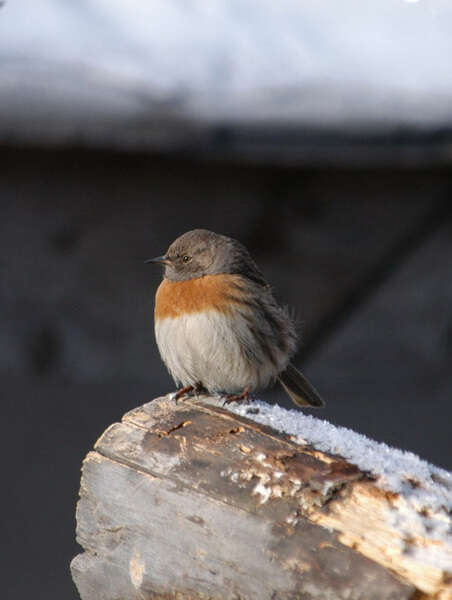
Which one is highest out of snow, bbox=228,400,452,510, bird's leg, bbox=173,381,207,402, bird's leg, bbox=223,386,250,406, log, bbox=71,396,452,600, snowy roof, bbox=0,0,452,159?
snowy roof, bbox=0,0,452,159

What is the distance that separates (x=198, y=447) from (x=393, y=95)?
229cm

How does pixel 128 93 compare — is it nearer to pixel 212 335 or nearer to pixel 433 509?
pixel 212 335

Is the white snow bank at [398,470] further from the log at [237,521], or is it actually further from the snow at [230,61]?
the snow at [230,61]

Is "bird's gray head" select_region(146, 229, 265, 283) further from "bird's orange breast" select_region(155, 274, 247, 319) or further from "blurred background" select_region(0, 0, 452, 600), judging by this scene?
"blurred background" select_region(0, 0, 452, 600)

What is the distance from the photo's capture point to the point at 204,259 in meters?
4.21

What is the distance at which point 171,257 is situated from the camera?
421cm

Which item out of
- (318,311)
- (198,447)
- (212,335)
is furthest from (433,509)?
(318,311)

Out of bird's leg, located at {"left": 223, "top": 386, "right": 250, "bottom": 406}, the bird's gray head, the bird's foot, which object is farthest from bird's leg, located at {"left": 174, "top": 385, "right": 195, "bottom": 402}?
the bird's gray head

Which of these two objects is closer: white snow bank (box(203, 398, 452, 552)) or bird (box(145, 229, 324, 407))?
white snow bank (box(203, 398, 452, 552))

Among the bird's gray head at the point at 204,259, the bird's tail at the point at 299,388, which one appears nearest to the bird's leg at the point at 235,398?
the bird's gray head at the point at 204,259

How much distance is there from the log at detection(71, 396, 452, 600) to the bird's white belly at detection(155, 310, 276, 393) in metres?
0.86

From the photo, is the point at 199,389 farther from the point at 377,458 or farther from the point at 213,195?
the point at 377,458

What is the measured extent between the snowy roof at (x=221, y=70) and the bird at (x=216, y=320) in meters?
0.54

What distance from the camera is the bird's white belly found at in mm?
4004
